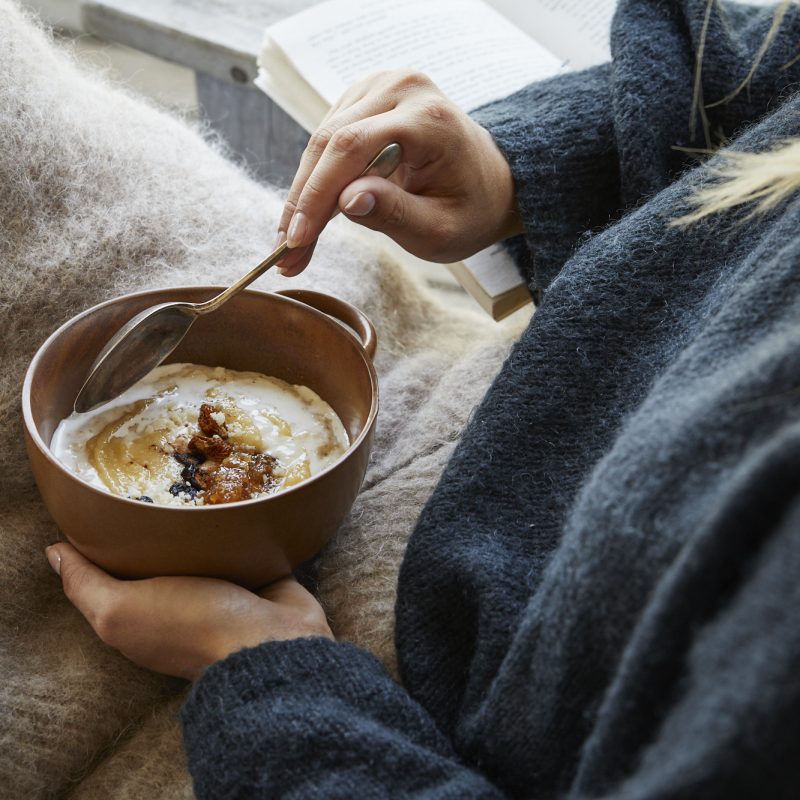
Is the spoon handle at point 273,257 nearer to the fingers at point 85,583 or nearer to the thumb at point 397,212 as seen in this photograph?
the thumb at point 397,212

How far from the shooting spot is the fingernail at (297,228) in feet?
1.96

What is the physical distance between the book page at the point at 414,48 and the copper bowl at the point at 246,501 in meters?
0.37

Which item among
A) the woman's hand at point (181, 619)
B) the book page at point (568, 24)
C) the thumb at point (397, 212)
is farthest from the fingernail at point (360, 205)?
the book page at point (568, 24)

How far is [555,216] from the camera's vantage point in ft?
2.41

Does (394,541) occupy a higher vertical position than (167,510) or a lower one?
lower

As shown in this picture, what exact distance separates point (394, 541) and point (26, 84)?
1.38 feet

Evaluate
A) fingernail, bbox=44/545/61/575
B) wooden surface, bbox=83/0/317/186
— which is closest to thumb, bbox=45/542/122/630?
fingernail, bbox=44/545/61/575

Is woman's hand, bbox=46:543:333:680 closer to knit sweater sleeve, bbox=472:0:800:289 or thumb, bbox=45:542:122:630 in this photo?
thumb, bbox=45:542:122:630

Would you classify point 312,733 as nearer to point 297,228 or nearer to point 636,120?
point 297,228

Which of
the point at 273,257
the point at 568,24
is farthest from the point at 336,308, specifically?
the point at 568,24

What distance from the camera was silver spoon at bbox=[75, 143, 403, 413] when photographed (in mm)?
572

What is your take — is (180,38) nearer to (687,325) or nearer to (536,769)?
(687,325)

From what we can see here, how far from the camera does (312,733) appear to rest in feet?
1.47

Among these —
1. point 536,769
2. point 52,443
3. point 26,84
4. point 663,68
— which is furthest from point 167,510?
point 663,68
